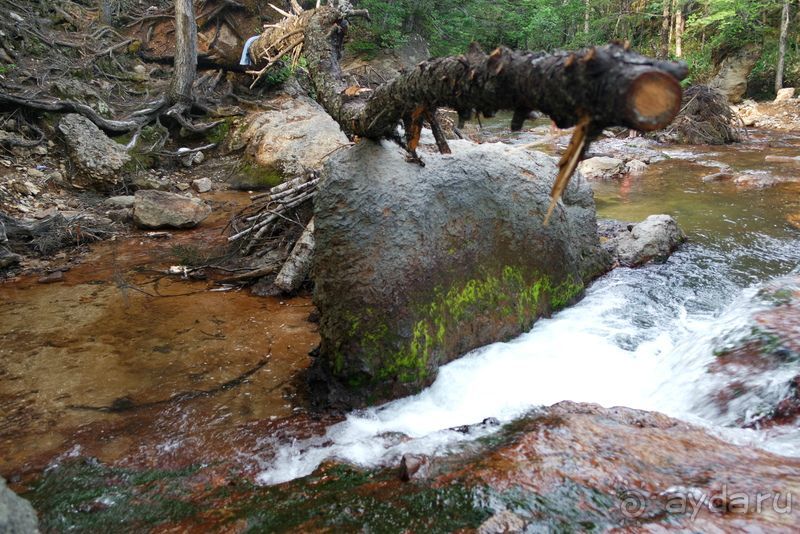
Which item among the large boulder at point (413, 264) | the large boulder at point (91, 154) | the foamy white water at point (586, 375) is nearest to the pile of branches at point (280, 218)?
the large boulder at point (413, 264)

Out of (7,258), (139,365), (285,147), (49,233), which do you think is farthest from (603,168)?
(7,258)

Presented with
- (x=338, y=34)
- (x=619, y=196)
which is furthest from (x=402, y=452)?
(x=619, y=196)

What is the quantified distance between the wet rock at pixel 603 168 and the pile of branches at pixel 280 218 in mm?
6925

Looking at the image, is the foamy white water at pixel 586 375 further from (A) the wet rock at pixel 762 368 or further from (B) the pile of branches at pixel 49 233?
(B) the pile of branches at pixel 49 233

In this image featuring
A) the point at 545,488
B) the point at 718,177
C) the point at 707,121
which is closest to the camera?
the point at 545,488

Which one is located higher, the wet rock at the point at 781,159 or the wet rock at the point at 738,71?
the wet rock at the point at 738,71

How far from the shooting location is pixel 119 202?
8.16 m

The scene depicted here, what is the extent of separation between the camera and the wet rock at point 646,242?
19.9 ft

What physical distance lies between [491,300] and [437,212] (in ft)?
3.15

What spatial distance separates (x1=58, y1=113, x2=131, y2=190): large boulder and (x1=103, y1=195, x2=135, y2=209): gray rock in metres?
0.56

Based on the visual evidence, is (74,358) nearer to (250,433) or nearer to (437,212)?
(250,433)

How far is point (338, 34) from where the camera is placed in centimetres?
466

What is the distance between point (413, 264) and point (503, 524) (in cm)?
201

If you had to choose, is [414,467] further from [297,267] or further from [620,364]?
[297,267]
